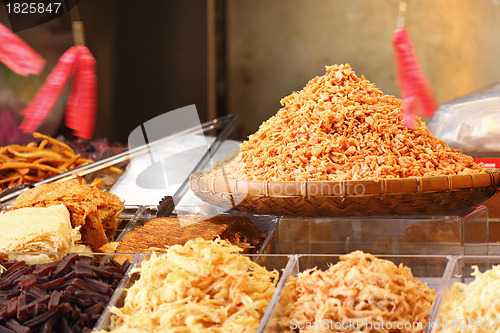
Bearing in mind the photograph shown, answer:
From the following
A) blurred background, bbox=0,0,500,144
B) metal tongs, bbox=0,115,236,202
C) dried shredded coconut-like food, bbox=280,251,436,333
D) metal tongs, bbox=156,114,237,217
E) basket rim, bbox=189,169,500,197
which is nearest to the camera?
dried shredded coconut-like food, bbox=280,251,436,333

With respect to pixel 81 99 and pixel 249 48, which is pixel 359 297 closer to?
pixel 81 99

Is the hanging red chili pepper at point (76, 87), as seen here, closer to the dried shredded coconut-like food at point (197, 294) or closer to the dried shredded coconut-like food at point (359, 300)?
the dried shredded coconut-like food at point (197, 294)

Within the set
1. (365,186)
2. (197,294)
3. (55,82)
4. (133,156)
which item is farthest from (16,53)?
(365,186)

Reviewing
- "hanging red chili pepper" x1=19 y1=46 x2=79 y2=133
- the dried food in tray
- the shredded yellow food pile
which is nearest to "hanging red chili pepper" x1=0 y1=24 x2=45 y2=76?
"hanging red chili pepper" x1=19 y1=46 x2=79 y2=133

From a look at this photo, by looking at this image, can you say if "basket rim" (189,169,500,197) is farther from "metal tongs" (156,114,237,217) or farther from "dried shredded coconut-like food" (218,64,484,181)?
"metal tongs" (156,114,237,217)

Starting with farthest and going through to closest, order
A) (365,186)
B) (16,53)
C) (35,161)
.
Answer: (35,161), (16,53), (365,186)

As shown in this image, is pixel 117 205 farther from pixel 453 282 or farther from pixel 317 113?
pixel 453 282
